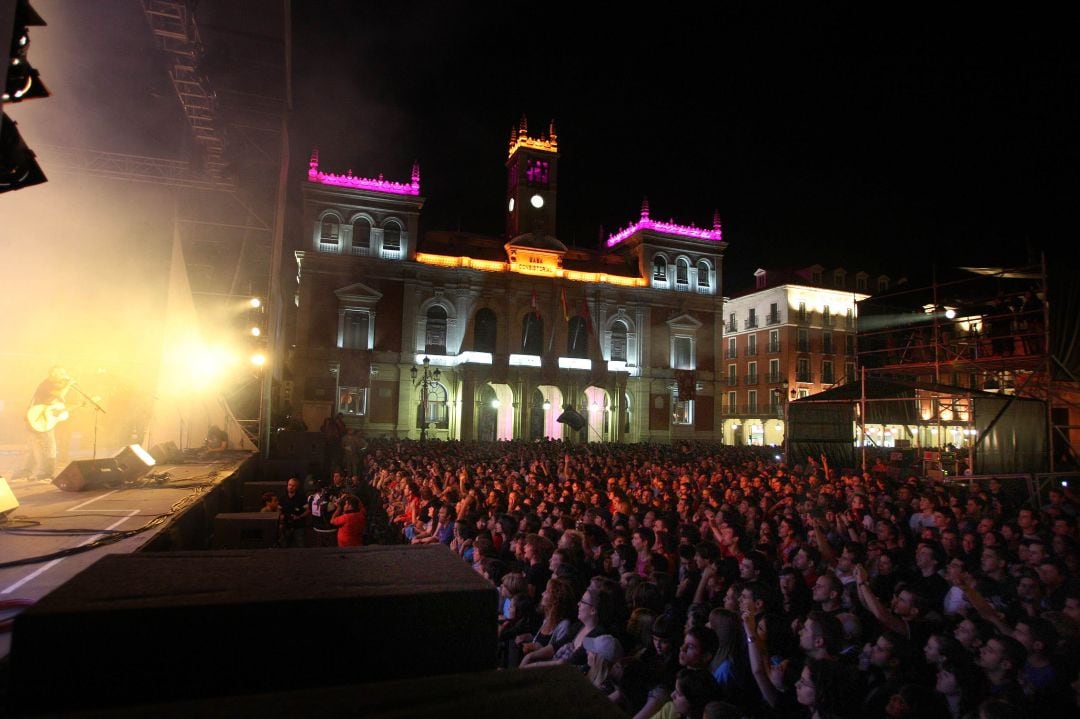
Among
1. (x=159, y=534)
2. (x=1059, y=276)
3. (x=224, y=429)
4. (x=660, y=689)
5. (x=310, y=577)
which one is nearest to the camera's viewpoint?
(x=310, y=577)

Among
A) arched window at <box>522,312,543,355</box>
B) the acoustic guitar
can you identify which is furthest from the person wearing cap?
arched window at <box>522,312,543,355</box>

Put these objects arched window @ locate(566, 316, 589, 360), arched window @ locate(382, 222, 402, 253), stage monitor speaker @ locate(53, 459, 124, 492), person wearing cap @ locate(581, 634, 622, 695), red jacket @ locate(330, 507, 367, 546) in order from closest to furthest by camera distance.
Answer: person wearing cap @ locate(581, 634, 622, 695) < red jacket @ locate(330, 507, 367, 546) < stage monitor speaker @ locate(53, 459, 124, 492) < arched window @ locate(382, 222, 402, 253) < arched window @ locate(566, 316, 589, 360)

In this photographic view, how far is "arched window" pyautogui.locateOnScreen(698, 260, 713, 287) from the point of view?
42491mm

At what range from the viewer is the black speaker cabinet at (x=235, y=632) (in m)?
1.32

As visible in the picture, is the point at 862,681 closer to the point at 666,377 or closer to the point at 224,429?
the point at 224,429

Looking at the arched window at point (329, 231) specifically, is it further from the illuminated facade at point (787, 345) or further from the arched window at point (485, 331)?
the illuminated facade at point (787, 345)

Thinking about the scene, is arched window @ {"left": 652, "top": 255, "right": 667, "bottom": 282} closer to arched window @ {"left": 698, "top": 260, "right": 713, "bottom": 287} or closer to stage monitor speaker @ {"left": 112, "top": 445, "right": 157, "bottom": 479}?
arched window @ {"left": 698, "top": 260, "right": 713, "bottom": 287}

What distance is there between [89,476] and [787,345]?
46545mm

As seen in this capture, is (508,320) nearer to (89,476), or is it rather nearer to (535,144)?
(535,144)

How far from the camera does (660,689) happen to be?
12.3ft

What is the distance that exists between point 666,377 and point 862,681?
1452 inches

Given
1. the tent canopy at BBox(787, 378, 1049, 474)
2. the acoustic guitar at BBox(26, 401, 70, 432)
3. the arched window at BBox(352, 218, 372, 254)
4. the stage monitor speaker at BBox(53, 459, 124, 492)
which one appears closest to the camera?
the stage monitor speaker at BBox(53, 459, 124, 492)

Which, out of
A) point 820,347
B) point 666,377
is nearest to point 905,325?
point 666,377

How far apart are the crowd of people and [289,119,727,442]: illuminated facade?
2459cm
